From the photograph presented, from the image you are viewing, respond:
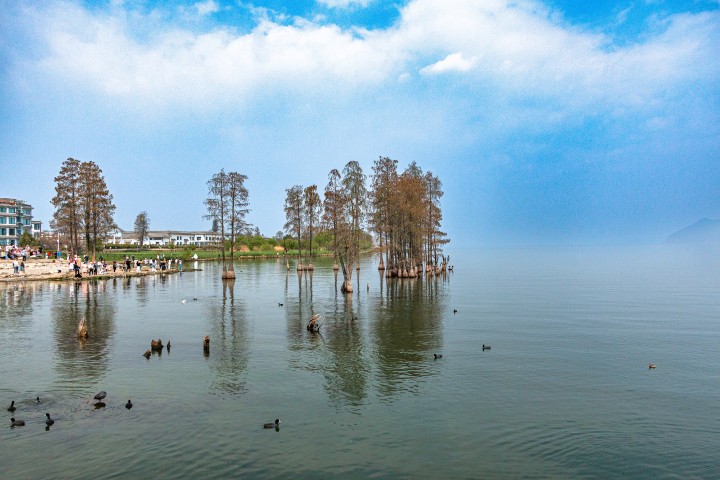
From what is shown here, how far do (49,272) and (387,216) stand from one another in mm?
54446

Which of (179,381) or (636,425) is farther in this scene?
(179,381)

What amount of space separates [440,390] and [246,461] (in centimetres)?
1032

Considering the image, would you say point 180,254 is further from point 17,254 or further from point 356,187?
point 356,187

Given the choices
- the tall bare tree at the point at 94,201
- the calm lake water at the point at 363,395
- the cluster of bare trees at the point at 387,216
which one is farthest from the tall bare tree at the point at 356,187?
the tall bare tree at the point at 94,201

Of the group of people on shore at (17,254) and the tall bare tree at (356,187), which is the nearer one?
the tall bare tree at (356,187)

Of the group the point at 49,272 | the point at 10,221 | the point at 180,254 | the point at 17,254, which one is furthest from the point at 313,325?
the point at 10,221

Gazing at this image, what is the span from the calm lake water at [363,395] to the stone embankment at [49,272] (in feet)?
110

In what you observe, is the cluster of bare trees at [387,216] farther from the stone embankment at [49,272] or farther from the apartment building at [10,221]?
the apartment building at [10,221]

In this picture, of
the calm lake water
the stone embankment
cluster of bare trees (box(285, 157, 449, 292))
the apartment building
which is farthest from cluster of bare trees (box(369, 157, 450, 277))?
the apartment building

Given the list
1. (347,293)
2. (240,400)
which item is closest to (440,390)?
(240,400)

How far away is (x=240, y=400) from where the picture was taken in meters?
21.9

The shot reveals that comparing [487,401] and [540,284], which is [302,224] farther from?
[487,401]

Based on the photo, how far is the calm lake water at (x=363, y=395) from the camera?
1641 cm

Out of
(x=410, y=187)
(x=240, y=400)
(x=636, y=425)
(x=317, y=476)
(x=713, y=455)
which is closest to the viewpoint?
(x=317, y=476)
